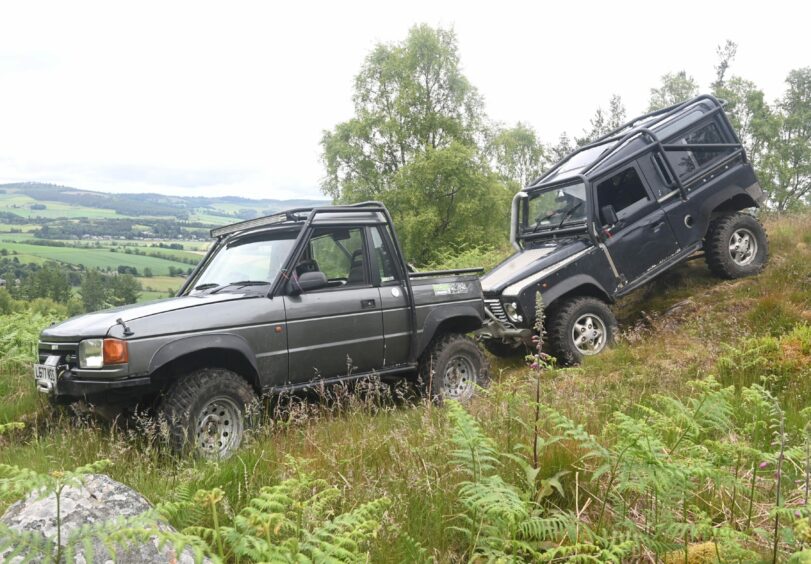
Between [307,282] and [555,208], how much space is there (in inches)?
215

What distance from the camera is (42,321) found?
29.7 ft

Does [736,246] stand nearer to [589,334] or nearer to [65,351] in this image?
[589,334]

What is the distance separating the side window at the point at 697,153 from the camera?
9.14 meters

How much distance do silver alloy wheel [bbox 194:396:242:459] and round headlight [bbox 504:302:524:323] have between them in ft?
14.5

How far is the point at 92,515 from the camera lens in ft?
7.86

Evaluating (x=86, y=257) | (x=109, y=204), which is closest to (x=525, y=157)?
(x=86, y=257)

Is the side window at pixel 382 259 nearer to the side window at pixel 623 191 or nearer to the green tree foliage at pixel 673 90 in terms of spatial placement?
the side window at pixel 623 191

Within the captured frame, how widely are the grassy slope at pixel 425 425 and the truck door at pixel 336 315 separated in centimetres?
42

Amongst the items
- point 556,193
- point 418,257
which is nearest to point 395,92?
point 418,257

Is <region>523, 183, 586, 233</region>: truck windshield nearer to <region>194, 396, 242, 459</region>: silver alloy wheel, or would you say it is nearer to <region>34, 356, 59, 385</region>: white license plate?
<region>194, 396, 242, 459</region>: silver alloy wheel

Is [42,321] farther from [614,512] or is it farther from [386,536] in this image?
[614,512]

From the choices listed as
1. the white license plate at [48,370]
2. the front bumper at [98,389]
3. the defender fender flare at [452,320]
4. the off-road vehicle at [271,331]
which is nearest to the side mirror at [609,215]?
the off-road vehicle at [271,331]

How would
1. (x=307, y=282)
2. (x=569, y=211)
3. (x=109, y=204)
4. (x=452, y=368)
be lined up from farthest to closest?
1. (x=109, y=204)
2. (x=569, y=211)
3. (x=452, y=368)
4. (x=307, y=282)

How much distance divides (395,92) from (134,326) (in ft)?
96.6
